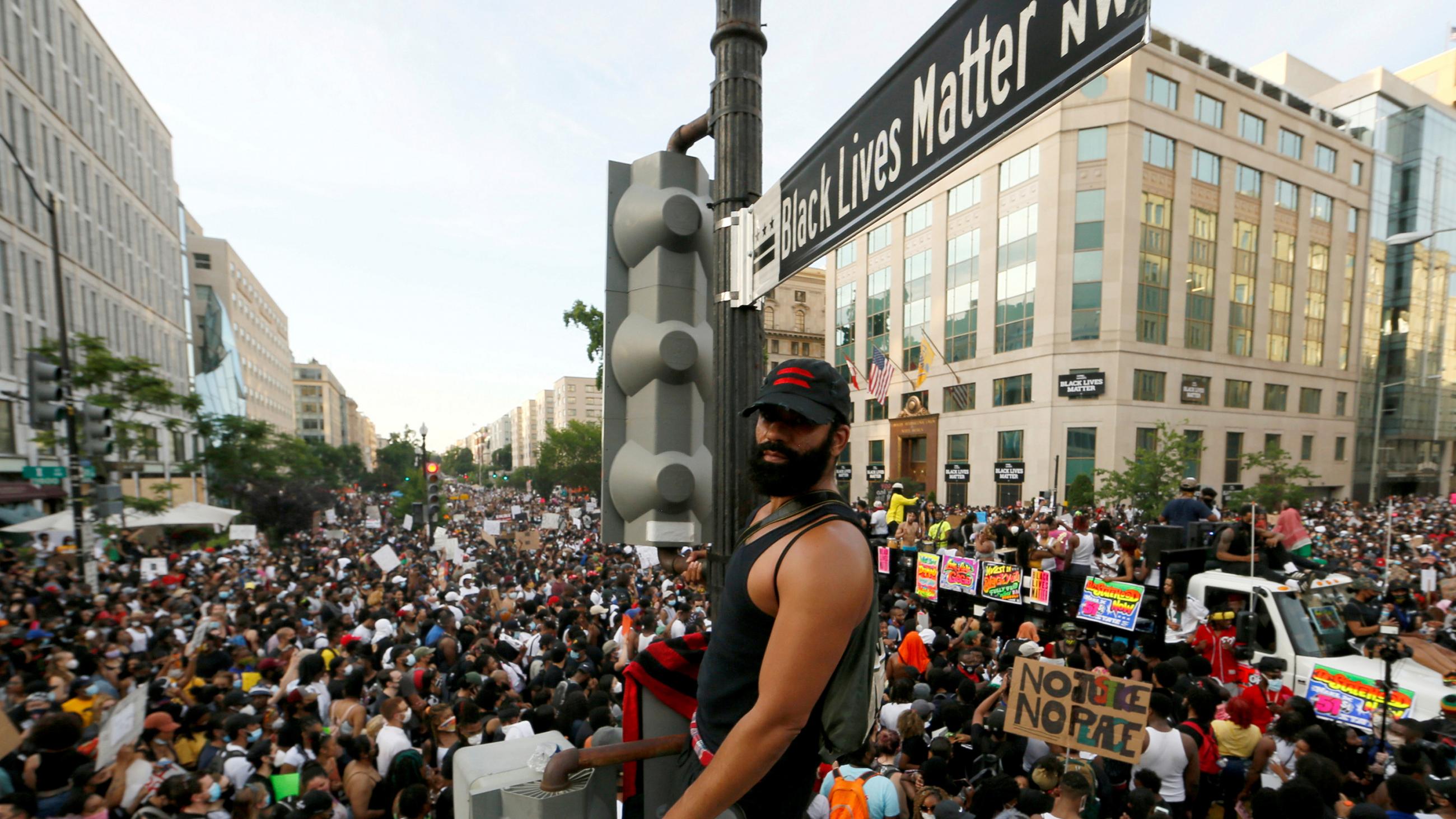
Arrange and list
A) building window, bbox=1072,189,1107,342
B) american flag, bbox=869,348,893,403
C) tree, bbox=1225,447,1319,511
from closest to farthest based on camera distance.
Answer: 1. american flag, bbox=869,348,893,403
2. tree, bbox=1225,447,1319,511
3. building window, bbox=1072,189,1107,342

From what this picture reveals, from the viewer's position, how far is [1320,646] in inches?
312

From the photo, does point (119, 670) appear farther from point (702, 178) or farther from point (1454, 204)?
point (1454, 204)

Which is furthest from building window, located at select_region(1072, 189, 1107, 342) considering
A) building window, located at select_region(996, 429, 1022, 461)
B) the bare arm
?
the bare arm

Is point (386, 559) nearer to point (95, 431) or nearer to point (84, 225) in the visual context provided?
point (95, 431)

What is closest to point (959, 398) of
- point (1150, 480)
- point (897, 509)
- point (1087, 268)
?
point (1087, 268)

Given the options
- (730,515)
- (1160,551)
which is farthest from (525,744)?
A: (1160,551)

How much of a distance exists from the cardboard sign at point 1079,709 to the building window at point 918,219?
139ft

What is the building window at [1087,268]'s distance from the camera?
35.5 metres

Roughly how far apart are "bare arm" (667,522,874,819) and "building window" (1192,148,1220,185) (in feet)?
154

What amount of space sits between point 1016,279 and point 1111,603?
32128 millimetres

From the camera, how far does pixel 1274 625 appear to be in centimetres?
809

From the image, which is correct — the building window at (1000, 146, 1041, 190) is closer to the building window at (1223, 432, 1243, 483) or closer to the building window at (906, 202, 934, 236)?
the building window at (906, 202, 934, 236)

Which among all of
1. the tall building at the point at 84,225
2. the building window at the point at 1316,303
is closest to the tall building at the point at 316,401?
the tall building at the point at 84,225

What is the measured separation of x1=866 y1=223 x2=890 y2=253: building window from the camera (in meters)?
47.8
